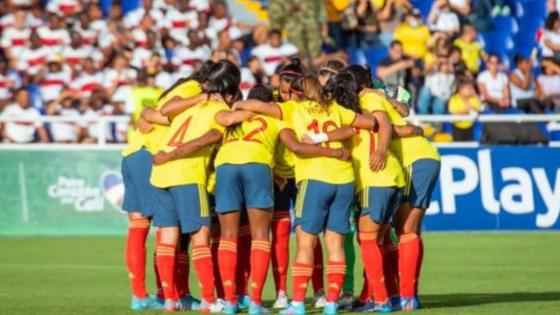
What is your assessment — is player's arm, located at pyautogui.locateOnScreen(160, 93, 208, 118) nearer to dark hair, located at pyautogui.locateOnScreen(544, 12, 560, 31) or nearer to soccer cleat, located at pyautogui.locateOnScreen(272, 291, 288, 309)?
soccer cleat, located at pyautogui.locateOnScreen(272, 291, 288, 309)

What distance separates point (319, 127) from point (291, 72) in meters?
1.06

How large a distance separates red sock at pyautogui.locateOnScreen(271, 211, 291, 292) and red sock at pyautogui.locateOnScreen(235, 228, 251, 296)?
283 millimetres

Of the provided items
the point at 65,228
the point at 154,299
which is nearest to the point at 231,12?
the point at 65,228

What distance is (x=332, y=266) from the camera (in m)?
13.2

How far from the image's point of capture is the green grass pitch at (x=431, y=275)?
1449 cm

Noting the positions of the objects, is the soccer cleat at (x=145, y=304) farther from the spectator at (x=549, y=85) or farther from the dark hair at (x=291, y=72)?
the spectator at (x=549, y=85)

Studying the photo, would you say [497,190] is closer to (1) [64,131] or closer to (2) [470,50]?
(2) [470,50]

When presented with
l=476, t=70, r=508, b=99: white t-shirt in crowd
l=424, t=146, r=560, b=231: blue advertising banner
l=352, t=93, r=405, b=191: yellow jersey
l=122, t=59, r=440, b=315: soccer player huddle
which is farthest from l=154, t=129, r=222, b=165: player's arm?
l=476, t=70, r=508, b=99: white t-shirt in crowd

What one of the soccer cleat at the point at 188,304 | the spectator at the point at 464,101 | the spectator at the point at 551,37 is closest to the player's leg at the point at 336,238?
the soccer cleat at the point at 188,304

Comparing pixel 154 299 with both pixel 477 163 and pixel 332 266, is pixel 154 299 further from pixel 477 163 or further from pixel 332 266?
pixel 477 163

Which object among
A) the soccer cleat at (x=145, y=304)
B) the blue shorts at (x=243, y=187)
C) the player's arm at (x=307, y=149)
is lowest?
the soccer cleat at (x=145, y=304)

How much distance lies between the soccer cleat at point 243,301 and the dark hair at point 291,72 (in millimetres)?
2076

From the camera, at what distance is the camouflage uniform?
29.6 meters

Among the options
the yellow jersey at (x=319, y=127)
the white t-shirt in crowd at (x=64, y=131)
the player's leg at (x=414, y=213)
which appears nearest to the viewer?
the yellow jersey at (x=319, y=127)
